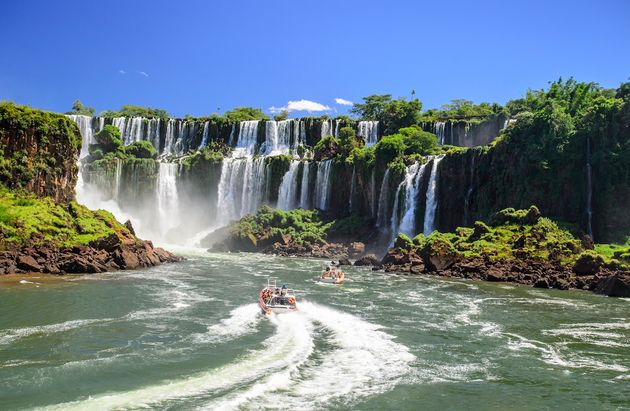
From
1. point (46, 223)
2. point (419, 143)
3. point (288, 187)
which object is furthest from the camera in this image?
point (288, 187)

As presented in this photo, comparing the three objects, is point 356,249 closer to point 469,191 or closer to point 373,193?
point 373,193

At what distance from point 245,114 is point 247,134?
55.6 ft

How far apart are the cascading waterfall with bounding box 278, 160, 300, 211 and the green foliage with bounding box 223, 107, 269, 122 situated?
106 ft

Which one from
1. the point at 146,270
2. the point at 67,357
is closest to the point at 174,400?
the point at 67,357

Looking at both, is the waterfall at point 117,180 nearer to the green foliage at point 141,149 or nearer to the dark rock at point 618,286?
the green foliage at point 141,149

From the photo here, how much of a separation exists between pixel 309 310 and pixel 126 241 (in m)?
25.5

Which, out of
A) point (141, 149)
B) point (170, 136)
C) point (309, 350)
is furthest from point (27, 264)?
point (170, 136)

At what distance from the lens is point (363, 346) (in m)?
23.4

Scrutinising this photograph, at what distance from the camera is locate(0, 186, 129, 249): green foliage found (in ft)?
142

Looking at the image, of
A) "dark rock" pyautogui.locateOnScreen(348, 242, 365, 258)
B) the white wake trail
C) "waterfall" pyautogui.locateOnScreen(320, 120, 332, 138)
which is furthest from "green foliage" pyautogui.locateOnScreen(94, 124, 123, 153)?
the white wake trail

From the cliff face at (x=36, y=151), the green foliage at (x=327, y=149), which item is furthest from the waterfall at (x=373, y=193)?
the cliff face at (x=36, y=151)

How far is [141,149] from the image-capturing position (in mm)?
91500

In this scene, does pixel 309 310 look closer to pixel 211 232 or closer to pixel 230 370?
pixel 230 370

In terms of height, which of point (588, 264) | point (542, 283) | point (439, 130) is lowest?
point (542, 283)
